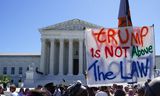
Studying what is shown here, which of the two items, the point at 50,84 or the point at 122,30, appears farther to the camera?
the point at 122,30

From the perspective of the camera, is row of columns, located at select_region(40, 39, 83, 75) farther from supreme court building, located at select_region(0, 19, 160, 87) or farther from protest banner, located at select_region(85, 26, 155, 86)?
protest banner, located at select_region(85, 26, 155, 86)

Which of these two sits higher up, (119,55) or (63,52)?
(119,55)

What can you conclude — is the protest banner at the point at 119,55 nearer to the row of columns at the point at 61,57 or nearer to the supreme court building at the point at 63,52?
the supreme court building at the point at 63,52

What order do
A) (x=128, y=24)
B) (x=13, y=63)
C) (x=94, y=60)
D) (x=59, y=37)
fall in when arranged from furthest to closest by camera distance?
(x=13, y=63), (x=59, y=37), (x=128, y=24), (x=94, y=60)

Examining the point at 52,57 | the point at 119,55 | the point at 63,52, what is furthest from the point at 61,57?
the point at 119,55

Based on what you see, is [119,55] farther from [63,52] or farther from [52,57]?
[63,52]

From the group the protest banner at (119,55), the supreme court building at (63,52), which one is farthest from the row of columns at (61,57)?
the protest banner at (119,55)

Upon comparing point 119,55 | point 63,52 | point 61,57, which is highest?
point 119,55

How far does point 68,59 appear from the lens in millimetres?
69750

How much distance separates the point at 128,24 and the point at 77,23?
6130cm

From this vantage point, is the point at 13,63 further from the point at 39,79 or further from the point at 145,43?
the point at 145,43

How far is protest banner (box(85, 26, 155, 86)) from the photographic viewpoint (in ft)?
24.0

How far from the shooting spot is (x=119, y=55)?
7.41 metres

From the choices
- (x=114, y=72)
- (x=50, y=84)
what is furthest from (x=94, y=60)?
(x=50, y=84)
